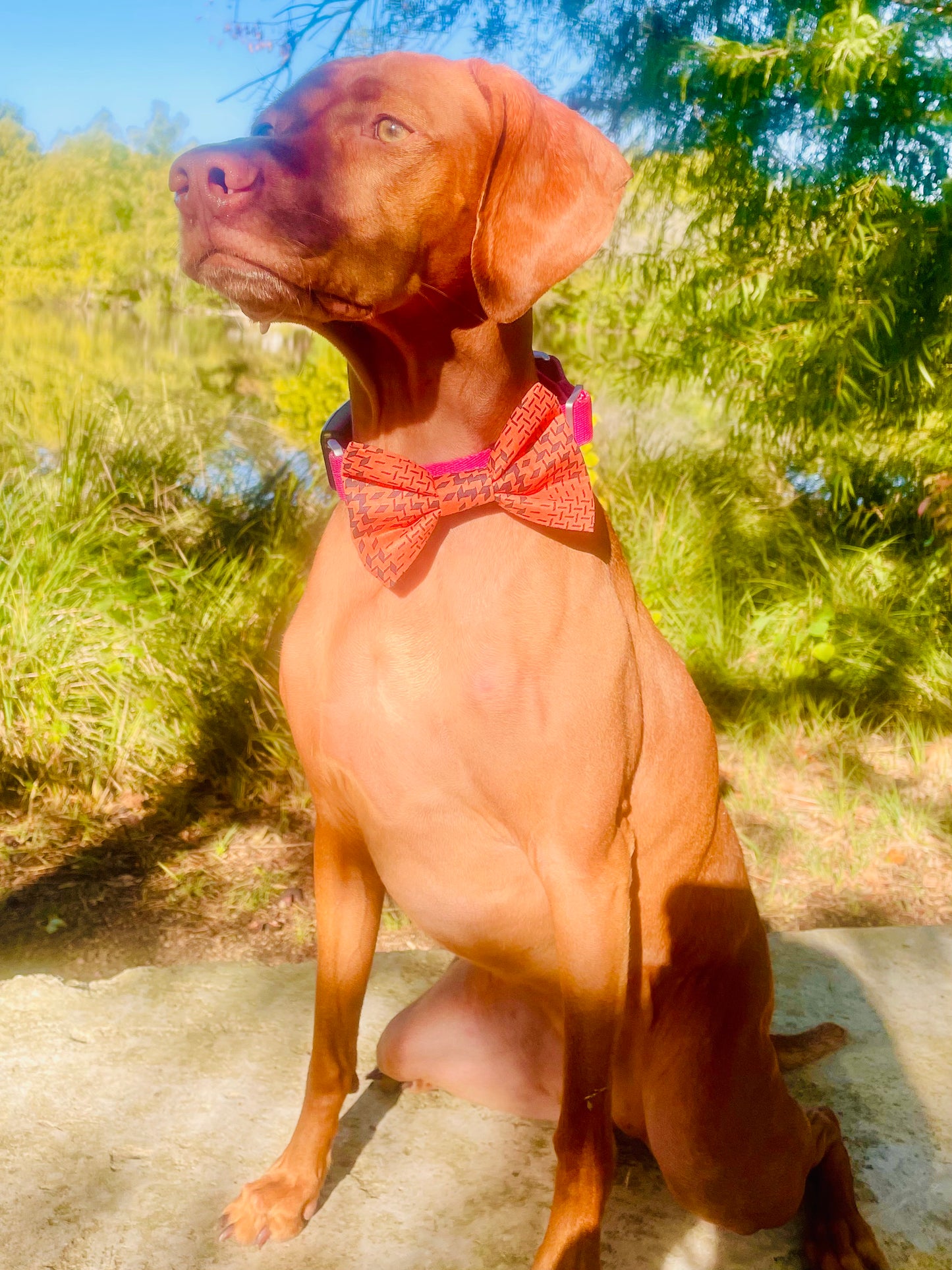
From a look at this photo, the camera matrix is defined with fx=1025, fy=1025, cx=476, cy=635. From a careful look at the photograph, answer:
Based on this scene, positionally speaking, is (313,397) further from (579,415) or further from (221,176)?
(221,176)

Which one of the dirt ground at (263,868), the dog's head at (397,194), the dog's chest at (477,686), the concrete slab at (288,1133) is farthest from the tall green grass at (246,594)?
the dog's head at (397,194)

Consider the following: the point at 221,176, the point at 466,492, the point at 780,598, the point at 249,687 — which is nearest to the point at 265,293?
the point at 221,176

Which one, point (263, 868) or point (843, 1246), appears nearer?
point (843, 1246)

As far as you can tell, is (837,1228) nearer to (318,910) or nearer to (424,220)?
(318,910)

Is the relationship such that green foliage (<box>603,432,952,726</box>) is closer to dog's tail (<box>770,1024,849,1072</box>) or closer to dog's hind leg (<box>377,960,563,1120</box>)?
dog's tail (<box>770,1024,849,1072</box>)

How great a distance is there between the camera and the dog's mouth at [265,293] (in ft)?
4.31

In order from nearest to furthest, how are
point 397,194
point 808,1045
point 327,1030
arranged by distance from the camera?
point 397,194 < point 327,1030 < point 808,1045

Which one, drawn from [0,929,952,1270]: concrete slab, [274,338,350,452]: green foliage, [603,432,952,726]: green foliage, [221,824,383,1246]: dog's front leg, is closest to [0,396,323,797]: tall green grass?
[274,338,350,452]: green foliage

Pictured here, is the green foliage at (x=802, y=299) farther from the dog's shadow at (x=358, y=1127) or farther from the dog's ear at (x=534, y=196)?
the dog's shadow at (x=358, y=1127)

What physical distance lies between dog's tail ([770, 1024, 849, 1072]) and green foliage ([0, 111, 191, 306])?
4.90 metres

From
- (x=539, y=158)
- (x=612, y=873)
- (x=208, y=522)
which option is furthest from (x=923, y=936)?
(x=208, y=522)

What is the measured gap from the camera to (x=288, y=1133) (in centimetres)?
193

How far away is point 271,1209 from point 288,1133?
9.4 inches

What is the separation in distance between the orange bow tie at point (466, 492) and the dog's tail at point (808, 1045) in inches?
46.9
